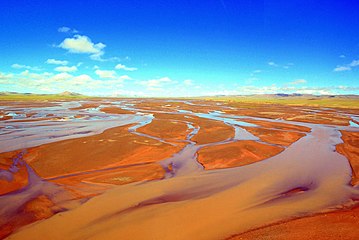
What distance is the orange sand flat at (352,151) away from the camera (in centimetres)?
1293

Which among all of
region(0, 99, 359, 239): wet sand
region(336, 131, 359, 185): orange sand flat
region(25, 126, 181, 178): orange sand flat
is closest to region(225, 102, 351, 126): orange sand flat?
region(336, 131, 359, 185): orange sand flat

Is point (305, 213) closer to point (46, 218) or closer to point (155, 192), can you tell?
point (155, 192)

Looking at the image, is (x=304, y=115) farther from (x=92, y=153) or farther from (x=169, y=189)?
(x=169, y=189)

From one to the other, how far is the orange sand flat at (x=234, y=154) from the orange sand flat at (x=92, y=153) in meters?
2.51

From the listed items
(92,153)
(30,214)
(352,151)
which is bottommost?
(352,151)

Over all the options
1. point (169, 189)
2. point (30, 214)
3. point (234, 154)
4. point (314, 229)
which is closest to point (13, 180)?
point (30, 214)

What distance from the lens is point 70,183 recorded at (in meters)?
10.8

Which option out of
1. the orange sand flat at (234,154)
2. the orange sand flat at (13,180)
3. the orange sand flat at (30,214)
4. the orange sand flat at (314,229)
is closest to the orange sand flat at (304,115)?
the orange sand flat at (234,154)

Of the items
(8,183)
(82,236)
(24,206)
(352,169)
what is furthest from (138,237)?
(352,169)

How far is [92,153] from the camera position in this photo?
632 inches

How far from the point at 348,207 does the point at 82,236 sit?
9256mm

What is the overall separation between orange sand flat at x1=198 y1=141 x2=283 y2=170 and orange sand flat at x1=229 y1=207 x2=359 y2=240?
241 inches

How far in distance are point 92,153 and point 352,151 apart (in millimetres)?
18750

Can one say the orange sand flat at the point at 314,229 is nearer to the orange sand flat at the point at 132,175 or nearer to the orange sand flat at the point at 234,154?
the orange sand flat at the point at 132,175
